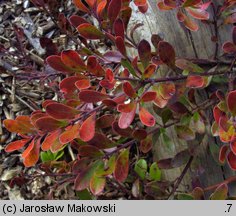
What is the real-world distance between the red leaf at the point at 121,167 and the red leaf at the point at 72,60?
0.98ft

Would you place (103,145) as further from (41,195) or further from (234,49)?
(41,195)

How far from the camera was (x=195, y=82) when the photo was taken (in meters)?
1.35

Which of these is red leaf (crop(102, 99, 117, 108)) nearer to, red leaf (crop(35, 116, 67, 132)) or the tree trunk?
red leaf (crop(35, 116, 67, 132))

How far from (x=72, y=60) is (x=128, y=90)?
0.18 metres

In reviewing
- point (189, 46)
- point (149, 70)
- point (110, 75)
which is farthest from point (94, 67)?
Answer: point (189, 46)

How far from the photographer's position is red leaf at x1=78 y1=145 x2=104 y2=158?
52.1 inches

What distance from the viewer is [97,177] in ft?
4.39

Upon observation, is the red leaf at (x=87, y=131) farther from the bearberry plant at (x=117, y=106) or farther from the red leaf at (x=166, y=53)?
the red leaf at (x=166, y=53)

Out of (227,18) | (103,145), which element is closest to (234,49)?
(227,18)

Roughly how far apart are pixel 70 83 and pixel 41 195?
0.90 m

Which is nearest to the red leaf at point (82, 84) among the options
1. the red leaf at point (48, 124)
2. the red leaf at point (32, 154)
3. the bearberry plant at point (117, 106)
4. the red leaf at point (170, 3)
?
the bearberry plant at point (117, 106)

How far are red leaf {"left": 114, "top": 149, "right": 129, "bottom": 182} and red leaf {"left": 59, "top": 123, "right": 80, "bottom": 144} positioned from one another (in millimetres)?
215

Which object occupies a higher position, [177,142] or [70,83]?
[70,83]

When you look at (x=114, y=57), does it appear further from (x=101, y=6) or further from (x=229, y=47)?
(x=229, y=47)
